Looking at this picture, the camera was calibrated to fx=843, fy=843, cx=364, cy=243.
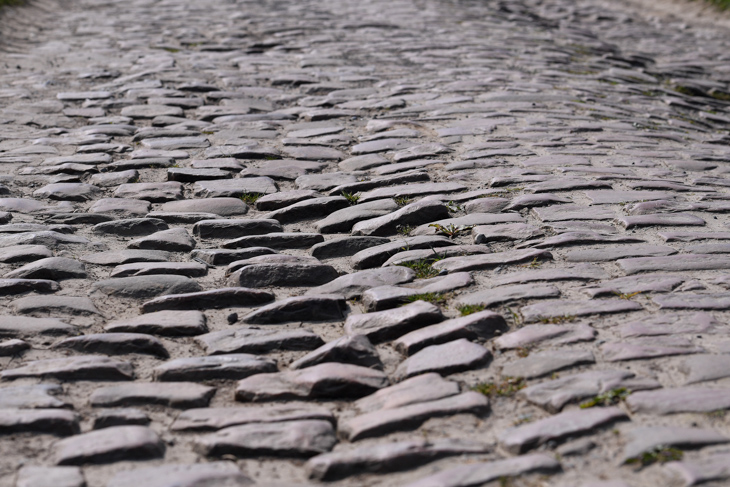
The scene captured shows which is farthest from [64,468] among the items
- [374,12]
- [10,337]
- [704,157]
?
[374,12]

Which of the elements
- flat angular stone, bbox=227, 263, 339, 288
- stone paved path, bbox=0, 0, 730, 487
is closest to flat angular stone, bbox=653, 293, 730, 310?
stone paved path, bbox=0, 0, 730, 487

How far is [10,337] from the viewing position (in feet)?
7.72

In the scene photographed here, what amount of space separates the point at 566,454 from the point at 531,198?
1.89 meters

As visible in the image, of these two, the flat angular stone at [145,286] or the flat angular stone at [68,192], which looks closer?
the flat angular stone at [145,286]

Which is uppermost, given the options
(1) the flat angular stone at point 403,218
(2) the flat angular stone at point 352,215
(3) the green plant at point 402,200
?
(1) the flat angular stone at point 403,218

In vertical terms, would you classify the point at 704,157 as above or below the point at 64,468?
below

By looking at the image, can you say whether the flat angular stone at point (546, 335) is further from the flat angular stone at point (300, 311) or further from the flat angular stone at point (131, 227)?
the flat angular stone at point (131, 227)

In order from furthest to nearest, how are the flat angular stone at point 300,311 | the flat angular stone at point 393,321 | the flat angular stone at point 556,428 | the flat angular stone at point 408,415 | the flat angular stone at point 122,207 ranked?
the flat angular stone at point 122,207
the flat angular stone at point 300,311
the flat angular stone at point 393,321
the flat angular stone at point 408,415
the flat angular stone at point 556,428

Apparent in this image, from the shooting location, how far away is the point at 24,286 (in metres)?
2.67

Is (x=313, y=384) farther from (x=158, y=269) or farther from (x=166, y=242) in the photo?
(x=166, y=242)

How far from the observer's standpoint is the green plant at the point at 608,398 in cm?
188

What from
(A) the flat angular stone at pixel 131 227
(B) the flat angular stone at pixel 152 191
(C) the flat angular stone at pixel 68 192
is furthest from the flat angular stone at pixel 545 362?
(C) the flat angular stone at pixel 68 192

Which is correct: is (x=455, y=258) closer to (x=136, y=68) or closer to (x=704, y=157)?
(x=704, y=157)

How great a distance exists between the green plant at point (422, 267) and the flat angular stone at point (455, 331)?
40 cm
